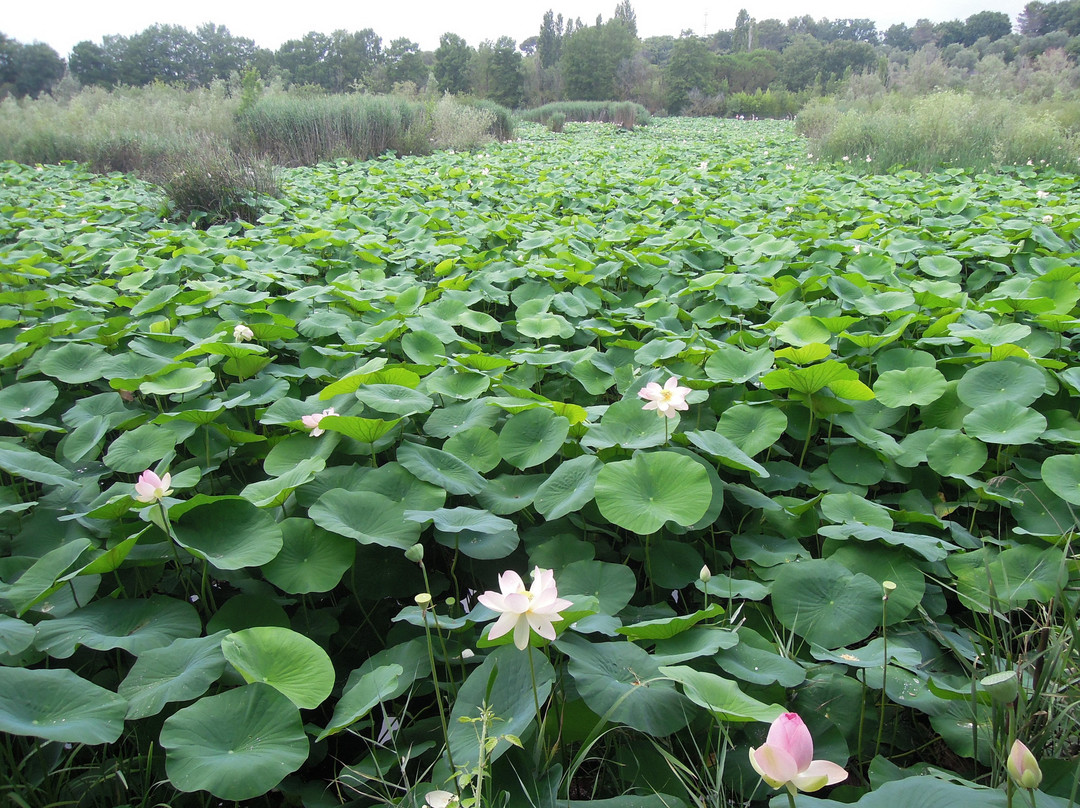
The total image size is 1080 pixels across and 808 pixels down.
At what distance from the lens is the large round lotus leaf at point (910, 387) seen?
1687 millimetres

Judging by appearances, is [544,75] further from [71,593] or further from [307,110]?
[71,593]

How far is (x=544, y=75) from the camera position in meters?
35.3

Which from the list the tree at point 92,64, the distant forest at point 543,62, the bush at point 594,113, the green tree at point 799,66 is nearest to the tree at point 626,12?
the distant forest at point 543,62

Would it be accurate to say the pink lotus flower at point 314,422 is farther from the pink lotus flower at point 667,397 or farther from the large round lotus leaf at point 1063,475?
the large round lotus leaf at point 1063,475

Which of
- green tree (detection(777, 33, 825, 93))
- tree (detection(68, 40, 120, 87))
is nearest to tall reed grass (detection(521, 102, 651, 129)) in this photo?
green tree (detection(777, 33, 825, 93))

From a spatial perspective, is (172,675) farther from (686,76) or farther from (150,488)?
(686,76)

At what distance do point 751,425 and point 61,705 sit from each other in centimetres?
152

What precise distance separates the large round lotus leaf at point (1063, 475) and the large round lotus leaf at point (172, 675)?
5.58ft

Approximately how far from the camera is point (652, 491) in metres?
1.27

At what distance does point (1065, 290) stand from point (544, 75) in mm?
38300

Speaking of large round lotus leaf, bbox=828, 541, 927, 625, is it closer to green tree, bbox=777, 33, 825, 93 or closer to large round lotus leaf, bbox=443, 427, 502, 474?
large round lotus leaf, bbox=443, 427, 502, 474

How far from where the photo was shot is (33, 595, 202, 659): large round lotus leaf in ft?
3.25

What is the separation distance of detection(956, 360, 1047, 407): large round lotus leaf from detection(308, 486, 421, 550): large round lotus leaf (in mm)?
1535

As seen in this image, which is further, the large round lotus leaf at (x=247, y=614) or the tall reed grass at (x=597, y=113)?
the tall reed grass at (x=597, y=113)
